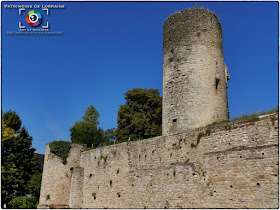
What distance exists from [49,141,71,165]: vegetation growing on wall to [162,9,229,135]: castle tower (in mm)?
8588

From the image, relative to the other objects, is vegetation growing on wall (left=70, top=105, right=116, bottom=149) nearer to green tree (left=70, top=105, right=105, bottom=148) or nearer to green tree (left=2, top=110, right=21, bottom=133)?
green tree (left=70, top=105, right=105, bottom=148)

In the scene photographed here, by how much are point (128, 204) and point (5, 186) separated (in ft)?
42.7

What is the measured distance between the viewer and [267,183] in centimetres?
947

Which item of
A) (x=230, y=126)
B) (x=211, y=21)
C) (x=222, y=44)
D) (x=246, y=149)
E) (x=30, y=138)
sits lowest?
(x=246, y=149)

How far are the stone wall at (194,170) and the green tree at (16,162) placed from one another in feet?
26.1

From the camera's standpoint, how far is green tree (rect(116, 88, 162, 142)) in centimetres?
2511

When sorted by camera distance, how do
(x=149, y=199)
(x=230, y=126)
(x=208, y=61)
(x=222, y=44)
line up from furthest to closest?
(x=222, y=44) → (x=208, y=61) → (x=149, y=199) → (x=230, y=126)

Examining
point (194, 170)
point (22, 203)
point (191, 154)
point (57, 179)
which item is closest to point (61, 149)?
point (57, 179)

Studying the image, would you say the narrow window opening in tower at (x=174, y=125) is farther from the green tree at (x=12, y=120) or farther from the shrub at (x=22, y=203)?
the green tree at (x=12, y=120)

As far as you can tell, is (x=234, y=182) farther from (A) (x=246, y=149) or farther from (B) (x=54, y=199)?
(B) (x=54, y=199)

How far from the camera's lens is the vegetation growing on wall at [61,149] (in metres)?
20.0

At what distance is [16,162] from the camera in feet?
79.6

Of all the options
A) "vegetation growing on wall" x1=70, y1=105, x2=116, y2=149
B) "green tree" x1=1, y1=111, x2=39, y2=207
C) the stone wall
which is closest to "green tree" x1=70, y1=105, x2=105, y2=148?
"vegetation growing on wall" x1=70, y1=105, x2=116, y2=149

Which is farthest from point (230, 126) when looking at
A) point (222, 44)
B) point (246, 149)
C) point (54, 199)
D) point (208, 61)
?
point (54, 199)
